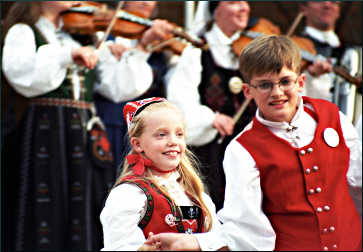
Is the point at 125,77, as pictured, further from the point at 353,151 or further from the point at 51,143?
the point at 353,151

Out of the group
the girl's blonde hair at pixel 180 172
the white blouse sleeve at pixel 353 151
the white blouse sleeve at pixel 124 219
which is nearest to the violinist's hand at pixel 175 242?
the white blouse sleeve at pixel 124 219

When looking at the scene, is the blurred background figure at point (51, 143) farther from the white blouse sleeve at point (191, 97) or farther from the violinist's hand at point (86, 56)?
the white blouse sleeve at point (191, 97)

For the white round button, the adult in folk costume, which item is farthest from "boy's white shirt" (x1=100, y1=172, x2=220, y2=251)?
the adult in folk costume

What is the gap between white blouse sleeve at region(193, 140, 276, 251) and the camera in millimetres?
1978

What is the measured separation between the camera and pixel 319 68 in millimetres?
4004

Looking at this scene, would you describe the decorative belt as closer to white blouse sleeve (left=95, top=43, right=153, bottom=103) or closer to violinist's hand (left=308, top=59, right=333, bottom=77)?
white blouse sleeve (left=95, top=43, right=153, bottom=103)

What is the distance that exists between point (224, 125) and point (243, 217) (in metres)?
1.73

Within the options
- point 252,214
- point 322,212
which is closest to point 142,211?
point 252,214

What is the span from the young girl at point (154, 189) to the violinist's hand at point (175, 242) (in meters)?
0.05

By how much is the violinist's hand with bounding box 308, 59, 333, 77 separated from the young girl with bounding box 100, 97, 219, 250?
1857 millimetres

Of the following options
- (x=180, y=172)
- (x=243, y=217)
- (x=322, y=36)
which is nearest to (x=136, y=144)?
(x=180, y=172)

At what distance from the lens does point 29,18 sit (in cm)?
378

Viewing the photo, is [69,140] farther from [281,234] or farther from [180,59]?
[281,234]

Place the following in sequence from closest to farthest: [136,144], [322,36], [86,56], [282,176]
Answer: [282,176] < [136,144] < [86,56] < [322,36]
